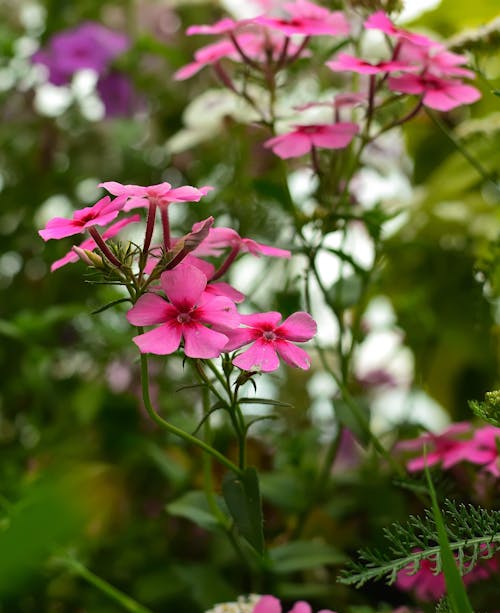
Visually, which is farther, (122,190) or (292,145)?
(292,145)

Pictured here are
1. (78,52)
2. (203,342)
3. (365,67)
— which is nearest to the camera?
(203,342)

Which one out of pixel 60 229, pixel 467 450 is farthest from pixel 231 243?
pixel 467 450

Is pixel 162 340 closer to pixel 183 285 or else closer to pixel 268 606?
pixel 183 285

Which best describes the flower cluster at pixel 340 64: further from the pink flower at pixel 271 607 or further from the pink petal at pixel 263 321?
the pink flower at pixel 271 607

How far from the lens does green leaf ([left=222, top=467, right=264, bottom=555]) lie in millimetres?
397

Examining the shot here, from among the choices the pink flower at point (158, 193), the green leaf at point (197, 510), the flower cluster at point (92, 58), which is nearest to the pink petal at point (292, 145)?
the pink flower at point (158, 193)

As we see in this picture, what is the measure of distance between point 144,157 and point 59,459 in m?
0.41

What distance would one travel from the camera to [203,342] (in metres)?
0.35

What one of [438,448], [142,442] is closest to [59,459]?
[142,442]

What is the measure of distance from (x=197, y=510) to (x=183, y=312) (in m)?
0.22

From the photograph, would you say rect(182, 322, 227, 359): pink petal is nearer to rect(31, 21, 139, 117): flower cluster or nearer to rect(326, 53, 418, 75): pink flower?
rect(326, 53, 418, 75): pink flower

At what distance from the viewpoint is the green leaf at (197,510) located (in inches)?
20.9

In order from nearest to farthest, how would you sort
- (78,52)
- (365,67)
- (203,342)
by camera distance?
(203,342) < (365,67) < (78,52)

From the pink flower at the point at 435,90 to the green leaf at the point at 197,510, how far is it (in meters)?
0.30
